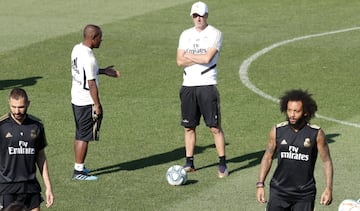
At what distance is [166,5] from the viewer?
99.1 ft

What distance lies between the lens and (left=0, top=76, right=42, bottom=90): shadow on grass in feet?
71.4

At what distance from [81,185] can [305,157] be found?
4.71m

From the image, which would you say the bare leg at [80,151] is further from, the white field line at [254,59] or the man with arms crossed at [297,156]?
the white field line at [254,59]

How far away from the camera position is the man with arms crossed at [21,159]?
463 inches

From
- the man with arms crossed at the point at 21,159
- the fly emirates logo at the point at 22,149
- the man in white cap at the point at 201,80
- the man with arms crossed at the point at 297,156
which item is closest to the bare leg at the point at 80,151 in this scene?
the man in white cap at the point at 201,80

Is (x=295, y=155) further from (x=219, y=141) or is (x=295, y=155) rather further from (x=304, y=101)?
(x=219, y=141)

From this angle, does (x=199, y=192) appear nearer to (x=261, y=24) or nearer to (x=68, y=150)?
(x=68, y=150)

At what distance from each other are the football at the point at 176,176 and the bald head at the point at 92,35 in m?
2.20

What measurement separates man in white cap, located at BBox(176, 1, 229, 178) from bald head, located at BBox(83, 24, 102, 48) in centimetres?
139

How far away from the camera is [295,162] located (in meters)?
11.6

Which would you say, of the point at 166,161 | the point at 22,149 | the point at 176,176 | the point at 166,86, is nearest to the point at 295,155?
the point at 22,149

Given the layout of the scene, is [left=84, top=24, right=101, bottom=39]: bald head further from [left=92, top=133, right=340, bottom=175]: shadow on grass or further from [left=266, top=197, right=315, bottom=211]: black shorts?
[left=266, top=197, right=315, bottom=211]: black shorts

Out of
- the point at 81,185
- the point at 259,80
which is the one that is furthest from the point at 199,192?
the point at 259,80

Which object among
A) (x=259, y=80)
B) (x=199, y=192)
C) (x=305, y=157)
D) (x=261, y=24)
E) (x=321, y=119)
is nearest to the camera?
(x=305, y=157)
